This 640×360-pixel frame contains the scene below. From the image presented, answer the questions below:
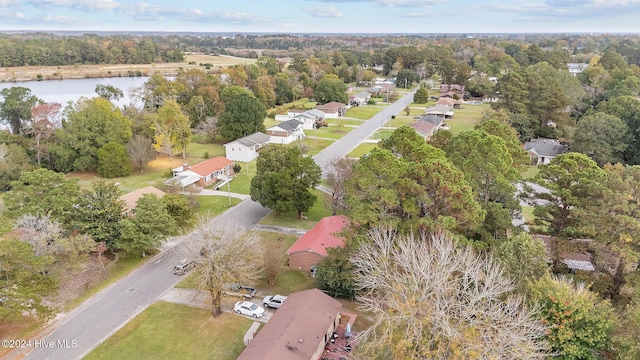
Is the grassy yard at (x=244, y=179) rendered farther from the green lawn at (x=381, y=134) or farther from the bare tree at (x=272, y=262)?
the green lawn at (x=381, y=134)

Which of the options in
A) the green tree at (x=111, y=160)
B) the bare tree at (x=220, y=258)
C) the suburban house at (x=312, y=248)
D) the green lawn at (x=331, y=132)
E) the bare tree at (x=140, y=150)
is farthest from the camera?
the green lawn at (x=331, y=132)

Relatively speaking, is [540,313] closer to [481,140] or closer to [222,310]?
[481,140]

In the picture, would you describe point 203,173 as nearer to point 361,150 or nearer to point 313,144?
point 313,144

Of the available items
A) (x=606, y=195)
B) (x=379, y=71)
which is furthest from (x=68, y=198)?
(x=379, y=71)

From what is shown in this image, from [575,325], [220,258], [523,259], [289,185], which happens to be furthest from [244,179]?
[575,325]

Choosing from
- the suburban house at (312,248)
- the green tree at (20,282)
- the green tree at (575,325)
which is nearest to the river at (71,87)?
the green tree at (20,282)

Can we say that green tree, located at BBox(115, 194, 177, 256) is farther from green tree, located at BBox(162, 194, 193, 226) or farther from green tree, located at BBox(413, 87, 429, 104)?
green tree, located at BBox(413, 87, 429, 104)

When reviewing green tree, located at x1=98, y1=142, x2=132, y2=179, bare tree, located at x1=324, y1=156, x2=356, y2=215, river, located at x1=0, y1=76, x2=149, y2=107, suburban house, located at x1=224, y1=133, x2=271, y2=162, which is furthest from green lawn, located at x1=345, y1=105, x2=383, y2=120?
green tree, located at x1=98, y1=142, x2=132, y2=179
